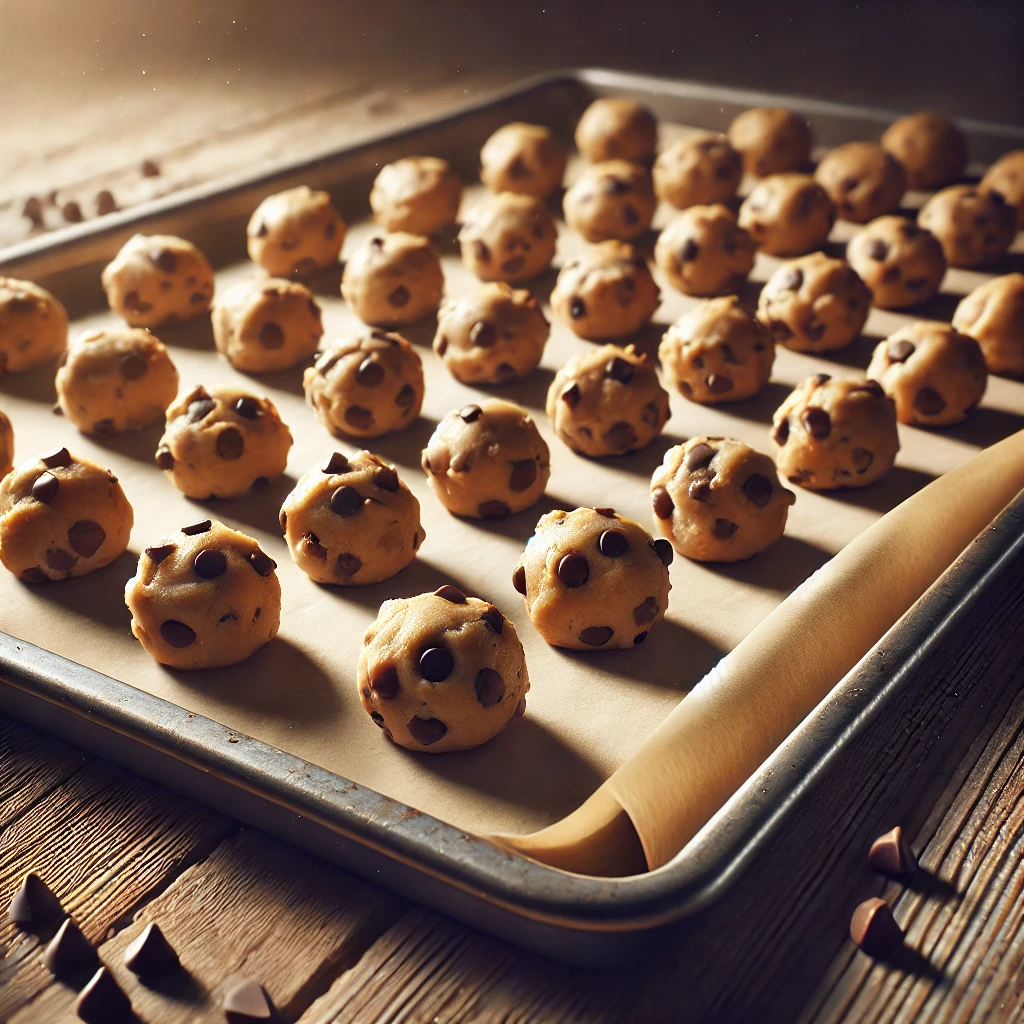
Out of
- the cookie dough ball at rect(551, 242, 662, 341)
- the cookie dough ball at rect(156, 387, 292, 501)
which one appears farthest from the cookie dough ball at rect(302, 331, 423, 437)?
the cookie dough ball at rect(551, 242, 662, 341)

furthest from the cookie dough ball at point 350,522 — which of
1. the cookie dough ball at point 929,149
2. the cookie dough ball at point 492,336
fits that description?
the cookie dough ball at point 929,149

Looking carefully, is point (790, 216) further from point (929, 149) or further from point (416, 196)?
point (416, 196)

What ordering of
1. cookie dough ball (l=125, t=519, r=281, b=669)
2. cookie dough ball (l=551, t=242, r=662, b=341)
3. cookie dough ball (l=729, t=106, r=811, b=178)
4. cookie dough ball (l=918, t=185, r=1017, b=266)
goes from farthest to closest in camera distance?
cookie dough ball (l=729, t=106, r=811, b=178) → cookie dough ball (l=918, t=185, r=1017, b=266) → cookie dough ball (l=551, t=242, r=662, b=341) → cookie dough ball (l=125, t=519, r=281, b=669)

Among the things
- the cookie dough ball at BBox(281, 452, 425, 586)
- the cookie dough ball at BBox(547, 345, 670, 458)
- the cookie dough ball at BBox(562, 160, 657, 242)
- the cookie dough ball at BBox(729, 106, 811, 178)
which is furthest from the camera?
the cookie dough ball at BBox(729, 106, 811, 178)

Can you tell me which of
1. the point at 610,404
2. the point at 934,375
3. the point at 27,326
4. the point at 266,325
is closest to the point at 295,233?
the point at 266,325

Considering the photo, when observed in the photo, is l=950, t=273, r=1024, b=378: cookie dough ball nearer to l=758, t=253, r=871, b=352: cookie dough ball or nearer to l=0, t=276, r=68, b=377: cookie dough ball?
l=758, t=253, r=871, b=352: cookie dough ball

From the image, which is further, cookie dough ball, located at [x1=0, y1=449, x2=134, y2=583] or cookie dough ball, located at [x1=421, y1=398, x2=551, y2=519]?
cookie dough ball, located at [x1=421, y1=398, x2=551, y2=519]

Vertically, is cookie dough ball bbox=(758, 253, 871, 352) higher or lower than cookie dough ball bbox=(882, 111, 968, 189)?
lower

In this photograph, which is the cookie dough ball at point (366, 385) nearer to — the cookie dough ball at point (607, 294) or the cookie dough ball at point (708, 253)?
the cookie dough ball at point (607, 294)
